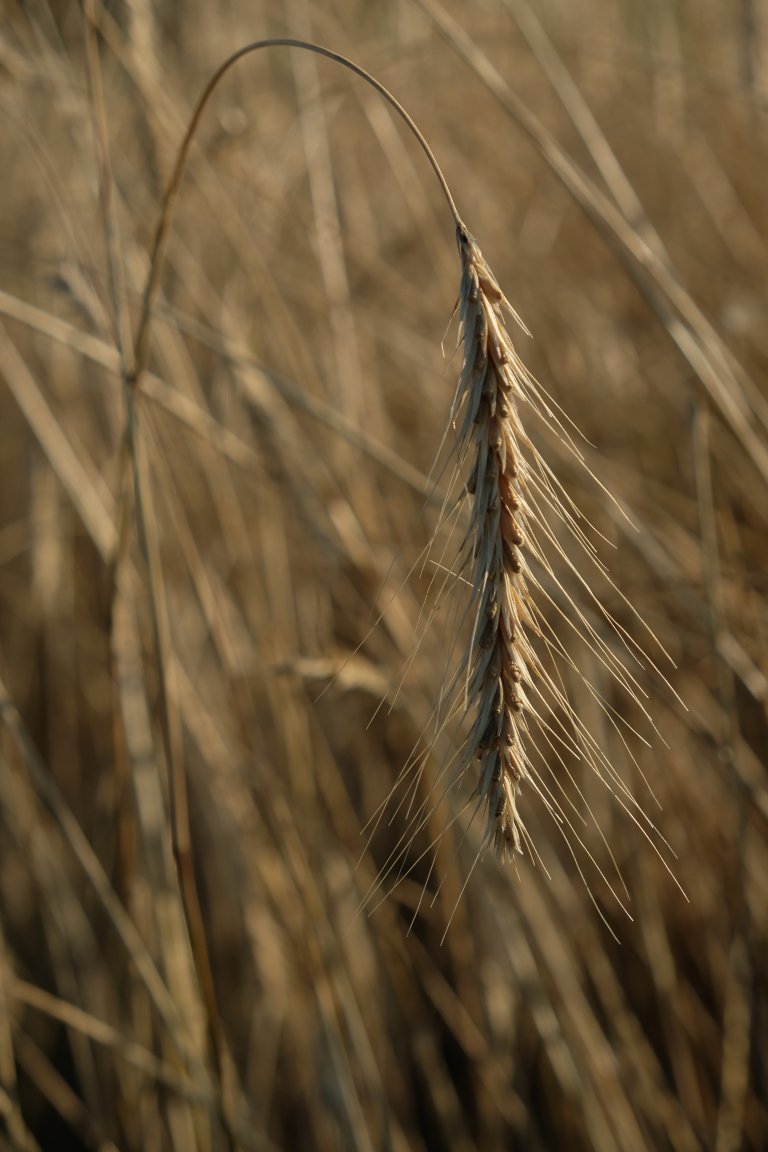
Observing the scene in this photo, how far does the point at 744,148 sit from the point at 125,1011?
1.81m

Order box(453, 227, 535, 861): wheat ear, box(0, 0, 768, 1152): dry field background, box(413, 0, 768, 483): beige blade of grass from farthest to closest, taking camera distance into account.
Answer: box(0, 0, 768, 1152): dry field background → box(413, 0, 768, 483): beige blade of grass → box(453, 227, 535, 861): wheat ear

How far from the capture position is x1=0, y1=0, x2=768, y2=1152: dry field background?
962mm

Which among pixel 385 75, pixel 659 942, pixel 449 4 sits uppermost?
pixel 449 4

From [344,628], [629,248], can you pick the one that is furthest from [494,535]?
[344,628]

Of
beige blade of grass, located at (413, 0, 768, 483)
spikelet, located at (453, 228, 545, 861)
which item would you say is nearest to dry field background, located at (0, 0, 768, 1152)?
beige blade of grass, located at (413, 0, 768, 483)

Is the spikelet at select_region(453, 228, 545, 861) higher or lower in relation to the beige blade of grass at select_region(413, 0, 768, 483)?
lower

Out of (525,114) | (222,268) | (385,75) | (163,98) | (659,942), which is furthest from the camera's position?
(222,268)

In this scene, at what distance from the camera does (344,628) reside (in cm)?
149

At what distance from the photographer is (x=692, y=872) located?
1.25 metres

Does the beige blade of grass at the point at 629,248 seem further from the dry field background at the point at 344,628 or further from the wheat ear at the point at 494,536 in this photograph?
the wheat ear at the point at 494,536

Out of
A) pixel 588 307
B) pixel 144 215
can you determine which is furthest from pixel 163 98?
pixel 588 307

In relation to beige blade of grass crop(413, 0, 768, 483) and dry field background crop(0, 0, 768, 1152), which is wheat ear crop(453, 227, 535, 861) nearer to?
dry field background crop(0, 0, 768, 1152)

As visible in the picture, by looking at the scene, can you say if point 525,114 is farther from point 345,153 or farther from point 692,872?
point 345,153

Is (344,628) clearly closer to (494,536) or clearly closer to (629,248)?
(629,248)
